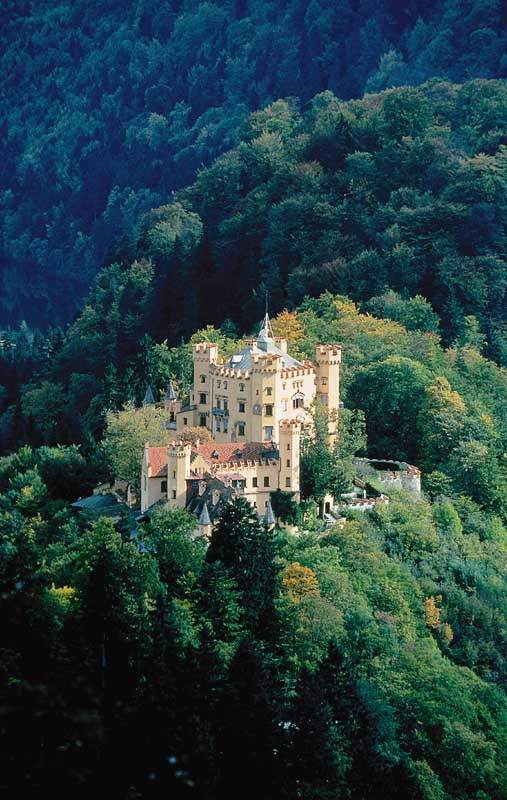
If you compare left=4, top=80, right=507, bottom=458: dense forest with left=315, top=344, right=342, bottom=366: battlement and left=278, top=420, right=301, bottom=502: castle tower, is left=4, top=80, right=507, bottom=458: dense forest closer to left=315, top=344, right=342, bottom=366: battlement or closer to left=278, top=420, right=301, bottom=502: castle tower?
left=315, top=344, right=342, bottom=366: battlement

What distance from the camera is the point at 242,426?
72188 millimetres

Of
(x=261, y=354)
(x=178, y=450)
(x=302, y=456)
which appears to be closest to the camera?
(x=178, y=450)

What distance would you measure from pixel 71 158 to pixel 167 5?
18110 millimetres

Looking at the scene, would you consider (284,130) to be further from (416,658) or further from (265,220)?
(416,658)

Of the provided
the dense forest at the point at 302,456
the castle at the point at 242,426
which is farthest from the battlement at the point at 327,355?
the dense forest at the point at 302,456

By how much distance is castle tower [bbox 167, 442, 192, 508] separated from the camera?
2662 inches

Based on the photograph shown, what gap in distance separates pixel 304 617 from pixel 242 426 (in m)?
9.74

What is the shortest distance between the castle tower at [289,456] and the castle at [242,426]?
0.04m

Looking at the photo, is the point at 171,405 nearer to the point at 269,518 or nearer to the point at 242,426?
the point at 242,426

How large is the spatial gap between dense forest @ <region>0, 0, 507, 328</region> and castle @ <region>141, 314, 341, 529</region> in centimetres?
4304

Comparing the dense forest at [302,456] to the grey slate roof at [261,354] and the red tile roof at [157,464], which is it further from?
the grey slate roof at [261,354]

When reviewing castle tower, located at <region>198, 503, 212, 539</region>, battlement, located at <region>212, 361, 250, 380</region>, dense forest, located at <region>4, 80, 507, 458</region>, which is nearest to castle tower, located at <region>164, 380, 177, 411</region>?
battlement, located at <region>212, 361, 250, 380</region>

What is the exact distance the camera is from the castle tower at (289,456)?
6975cm

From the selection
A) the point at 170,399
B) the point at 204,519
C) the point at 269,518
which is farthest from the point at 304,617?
the point at 170,399
